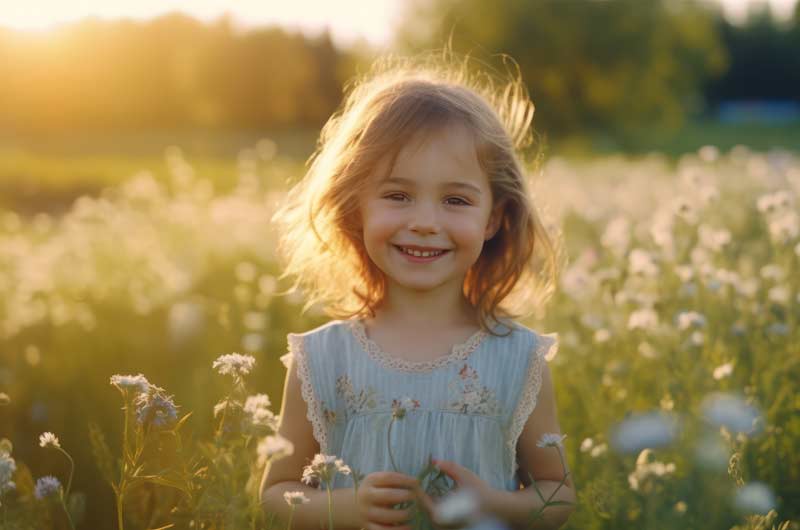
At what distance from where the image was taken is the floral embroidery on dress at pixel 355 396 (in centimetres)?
252

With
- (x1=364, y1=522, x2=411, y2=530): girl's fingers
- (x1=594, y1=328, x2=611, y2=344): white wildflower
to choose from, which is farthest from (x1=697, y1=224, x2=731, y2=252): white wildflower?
(x1=364, y1=522, x2=411, y2=530): girl's fingers

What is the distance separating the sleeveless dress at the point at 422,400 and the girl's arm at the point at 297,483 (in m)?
0.05

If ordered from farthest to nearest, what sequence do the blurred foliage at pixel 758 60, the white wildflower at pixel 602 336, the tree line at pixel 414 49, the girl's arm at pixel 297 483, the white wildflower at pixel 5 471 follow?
Answer: the blurred foliage at pixel 758 60, the tree line at pixel 414 49, the white wildflower at pixel 602 336, the girl's arm at pixel 297 483, the white wildflower at pixel 5 471

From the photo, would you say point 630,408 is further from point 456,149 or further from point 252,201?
point 252,201

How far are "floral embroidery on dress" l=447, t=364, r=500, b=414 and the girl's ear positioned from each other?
0.45 meters

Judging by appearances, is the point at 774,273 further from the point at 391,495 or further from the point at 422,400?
the point at 391,495

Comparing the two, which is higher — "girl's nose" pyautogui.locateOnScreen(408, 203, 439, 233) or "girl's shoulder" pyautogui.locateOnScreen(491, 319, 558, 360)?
"girl's nose" pyautogui.locateOnScreen(408, 203, 439, 233)

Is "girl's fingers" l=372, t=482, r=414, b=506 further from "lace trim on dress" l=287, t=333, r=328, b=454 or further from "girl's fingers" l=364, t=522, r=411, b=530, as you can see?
"lace trim on dress" l=287, t=333, r=328, b=454

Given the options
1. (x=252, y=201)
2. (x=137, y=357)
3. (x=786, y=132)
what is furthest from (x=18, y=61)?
(x=137, y=357)

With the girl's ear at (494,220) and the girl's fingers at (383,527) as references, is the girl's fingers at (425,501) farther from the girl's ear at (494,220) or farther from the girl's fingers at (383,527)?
the girl's ear at (494,220)

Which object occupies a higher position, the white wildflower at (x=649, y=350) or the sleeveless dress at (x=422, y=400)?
the white wildflower at (x=649, y=350)

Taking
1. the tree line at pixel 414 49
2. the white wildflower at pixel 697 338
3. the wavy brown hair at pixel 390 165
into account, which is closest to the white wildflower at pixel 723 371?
the white wildflower at pixel 697 338

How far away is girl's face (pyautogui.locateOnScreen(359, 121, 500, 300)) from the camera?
2467mm

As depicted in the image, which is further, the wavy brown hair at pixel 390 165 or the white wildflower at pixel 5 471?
the wavy brown hair at pixel 390 165
